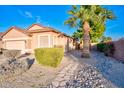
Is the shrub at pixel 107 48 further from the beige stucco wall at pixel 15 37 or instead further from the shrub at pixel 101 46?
the beige stucco wall at pixel 15 37

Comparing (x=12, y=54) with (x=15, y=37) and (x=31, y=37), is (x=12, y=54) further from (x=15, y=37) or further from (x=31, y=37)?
(x=31, y=37)

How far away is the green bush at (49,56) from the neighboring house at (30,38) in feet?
3.91

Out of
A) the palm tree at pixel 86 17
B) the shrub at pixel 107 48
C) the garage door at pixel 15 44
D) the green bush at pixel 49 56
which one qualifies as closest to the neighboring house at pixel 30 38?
the garage door at pixel 15 44

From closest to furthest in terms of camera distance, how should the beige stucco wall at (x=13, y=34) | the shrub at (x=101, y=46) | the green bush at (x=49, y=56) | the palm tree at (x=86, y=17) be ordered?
the green bush at (x=49, y=56)
the beige stucco wall at (x=13, y=34)
the palm tree at (x=86, y=17)
the shrub at (x=101, y=46)

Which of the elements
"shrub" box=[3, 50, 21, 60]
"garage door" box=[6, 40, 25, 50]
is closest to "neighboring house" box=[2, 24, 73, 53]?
"garage door" box=[6, 40, 25, 50]

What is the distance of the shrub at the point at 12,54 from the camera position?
12600mm

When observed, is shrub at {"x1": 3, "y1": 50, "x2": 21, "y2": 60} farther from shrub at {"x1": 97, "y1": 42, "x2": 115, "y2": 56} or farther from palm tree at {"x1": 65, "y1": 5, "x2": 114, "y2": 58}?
shrub at {"x1": 97, "y1": 42, "x2": 115, "y2": 56}

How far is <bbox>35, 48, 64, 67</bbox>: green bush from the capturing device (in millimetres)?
10867

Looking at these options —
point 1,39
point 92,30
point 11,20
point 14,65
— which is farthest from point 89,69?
point 92,30

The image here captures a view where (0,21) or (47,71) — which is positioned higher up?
(0,21)

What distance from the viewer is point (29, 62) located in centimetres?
1230
